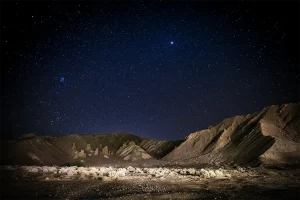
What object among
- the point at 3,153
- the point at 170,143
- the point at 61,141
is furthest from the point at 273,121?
the point at 61,141

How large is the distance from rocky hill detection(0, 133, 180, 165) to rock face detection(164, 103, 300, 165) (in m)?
14.5

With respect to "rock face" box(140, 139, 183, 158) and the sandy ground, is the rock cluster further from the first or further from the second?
"rock face" box(140, 139, 183, 158)

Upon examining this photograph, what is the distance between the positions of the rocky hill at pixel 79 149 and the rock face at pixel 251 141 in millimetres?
14532

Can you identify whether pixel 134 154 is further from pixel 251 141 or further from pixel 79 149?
pixel 251 141

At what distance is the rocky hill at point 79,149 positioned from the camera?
53.8 meters

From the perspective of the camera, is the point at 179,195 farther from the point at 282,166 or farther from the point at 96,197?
the point at 282,166

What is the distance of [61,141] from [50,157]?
75.8ft

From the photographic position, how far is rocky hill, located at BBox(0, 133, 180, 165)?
2117 inches

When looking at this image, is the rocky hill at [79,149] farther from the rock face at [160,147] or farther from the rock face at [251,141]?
the rock face at [251,141]

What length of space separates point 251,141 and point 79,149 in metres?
55.4

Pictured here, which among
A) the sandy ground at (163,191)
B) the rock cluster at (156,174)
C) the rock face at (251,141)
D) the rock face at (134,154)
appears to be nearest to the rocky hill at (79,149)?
the rock face at (134,154)

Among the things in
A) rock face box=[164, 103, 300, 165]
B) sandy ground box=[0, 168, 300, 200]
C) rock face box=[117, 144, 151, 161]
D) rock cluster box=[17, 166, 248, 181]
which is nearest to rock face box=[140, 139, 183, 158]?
rock face box=[117, 144, 151, 161]

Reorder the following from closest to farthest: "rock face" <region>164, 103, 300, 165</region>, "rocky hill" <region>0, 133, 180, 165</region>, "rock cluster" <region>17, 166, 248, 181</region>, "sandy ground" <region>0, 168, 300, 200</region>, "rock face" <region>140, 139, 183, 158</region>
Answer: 1. "sandy ground" <region>0, 168, 300, 200</region>
2. "rock cluster" <region>17, 166, 248, 181</region>
3. "rock face" <region>164, 103, 300, 165</region>
4. "rocky hill" <region>0, 133, 180, 165</region>
5. "rock face" <region>140, 139, 183, 158</region>

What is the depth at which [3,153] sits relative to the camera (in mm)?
52625
